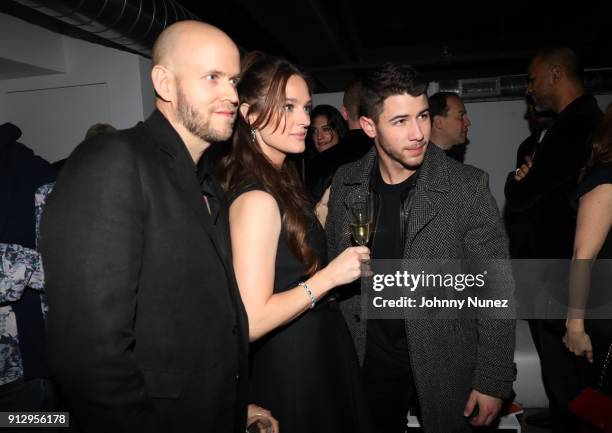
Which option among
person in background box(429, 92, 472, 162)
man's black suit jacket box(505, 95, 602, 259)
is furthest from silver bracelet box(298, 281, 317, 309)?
person in background box(429, 92, 472, 162)

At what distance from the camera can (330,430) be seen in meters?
1.68

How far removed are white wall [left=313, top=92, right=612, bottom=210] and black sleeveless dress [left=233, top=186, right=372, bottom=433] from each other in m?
6.99

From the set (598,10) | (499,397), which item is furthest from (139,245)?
(598,10)

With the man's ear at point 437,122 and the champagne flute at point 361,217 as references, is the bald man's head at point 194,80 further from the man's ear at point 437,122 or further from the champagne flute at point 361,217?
the man's ear at point 437,122

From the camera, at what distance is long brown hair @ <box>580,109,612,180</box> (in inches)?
80.0

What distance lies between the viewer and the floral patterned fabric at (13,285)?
75.8 inches

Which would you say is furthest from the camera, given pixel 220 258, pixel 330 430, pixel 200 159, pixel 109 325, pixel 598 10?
pixel 598 10

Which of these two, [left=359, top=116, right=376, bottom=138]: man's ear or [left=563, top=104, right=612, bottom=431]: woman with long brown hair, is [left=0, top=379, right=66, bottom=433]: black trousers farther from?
[left=563, top=104, right=612, bottom=431]: woman with long brown hair

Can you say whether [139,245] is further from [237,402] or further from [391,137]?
[391,137]

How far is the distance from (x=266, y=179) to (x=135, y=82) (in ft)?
13.5

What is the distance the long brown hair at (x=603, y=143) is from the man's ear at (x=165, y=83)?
6.90 ft

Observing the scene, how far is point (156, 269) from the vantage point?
3.72 feet

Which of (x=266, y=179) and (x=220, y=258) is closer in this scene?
(x=220, y=258)

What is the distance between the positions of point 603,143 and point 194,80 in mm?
2061
